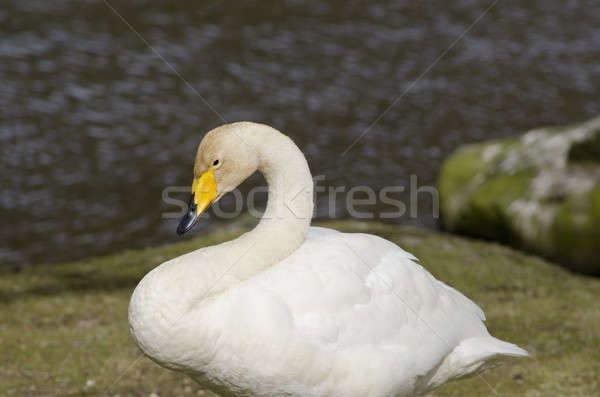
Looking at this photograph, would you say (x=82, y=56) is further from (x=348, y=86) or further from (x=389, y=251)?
(x=389, y=251)

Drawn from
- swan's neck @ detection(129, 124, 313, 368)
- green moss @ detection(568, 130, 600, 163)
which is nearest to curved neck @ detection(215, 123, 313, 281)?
swan's neck @ detection(129, 124, 313, 368)

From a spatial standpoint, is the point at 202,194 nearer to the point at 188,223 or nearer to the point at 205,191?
the point at 205,191

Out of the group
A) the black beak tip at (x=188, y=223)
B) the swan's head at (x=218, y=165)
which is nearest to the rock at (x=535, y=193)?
the swan's head at (x=218, y=165)

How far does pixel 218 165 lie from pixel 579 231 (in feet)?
17.6

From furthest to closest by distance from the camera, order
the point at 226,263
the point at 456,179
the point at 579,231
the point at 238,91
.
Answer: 1. the point at 238,91
2. the point at 456,179
3. the point at 579,231
4. the point at 226,263

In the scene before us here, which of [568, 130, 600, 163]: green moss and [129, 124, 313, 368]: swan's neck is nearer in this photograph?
[129, 124, 313, 368]: swan's neck

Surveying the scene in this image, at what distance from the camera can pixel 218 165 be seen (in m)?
4.00

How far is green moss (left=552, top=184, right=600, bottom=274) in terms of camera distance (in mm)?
7898

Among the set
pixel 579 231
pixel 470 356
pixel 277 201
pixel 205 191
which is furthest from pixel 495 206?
pixel 205 191

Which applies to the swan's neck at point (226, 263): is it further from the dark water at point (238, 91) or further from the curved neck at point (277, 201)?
the dark water at point (238, 91)

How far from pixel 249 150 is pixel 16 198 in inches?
313

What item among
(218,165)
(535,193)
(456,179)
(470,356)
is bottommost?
(456,179)

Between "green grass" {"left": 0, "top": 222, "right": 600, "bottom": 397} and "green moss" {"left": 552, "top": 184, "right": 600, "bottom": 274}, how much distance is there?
182mm

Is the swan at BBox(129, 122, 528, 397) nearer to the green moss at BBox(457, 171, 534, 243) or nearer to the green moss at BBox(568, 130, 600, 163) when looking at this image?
the green moss at BBox(457, 171, 534, 243)
